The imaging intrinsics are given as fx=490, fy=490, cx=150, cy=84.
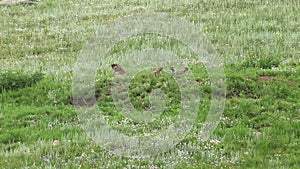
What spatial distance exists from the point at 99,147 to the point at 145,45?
Answer: 384 inches

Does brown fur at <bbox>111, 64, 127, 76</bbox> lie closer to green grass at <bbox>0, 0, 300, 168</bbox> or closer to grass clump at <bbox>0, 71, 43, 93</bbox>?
green grass at <bbox>0, 0, 300, 168</bbox>

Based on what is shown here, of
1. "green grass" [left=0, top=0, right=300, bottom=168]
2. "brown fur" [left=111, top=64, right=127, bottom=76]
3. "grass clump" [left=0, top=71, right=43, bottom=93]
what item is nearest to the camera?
"green grass" [left=0, top=0, right=300, bottom=168]

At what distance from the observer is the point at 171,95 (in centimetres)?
1393

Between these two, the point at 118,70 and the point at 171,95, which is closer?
the point at 171,95

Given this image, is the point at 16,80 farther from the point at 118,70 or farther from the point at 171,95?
the point at 171,95

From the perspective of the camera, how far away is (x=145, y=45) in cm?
1984

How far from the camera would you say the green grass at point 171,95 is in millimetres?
9992

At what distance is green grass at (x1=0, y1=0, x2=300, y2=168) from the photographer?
9.99 m

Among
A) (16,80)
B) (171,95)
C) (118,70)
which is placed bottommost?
(171,95)

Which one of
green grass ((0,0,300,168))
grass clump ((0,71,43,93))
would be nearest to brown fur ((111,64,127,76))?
green grass ((0,0,300,168))

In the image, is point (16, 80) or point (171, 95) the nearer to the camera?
point (171, 95)

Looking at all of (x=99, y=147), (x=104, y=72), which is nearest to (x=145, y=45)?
(x=104, y=72)

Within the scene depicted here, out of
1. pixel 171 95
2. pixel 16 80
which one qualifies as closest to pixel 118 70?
pixel 171 95

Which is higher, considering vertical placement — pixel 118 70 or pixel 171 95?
pixel 118 70
